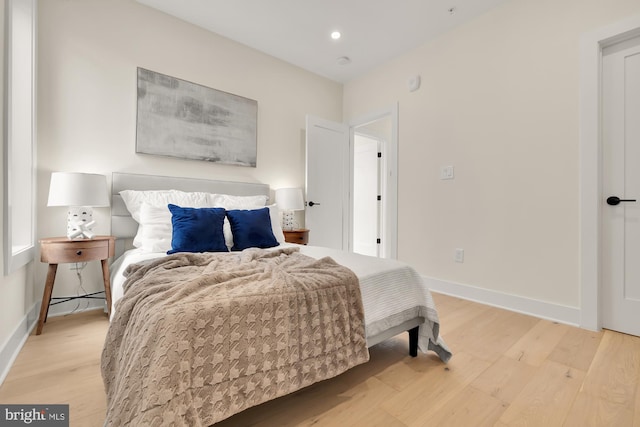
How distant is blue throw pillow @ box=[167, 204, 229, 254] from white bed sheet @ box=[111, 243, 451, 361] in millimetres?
400

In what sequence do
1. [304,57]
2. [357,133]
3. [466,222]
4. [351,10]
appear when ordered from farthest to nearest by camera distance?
1. [357,133]
2. [304,57]
3. [466,222]
4. [351,10]

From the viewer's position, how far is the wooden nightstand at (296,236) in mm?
3193

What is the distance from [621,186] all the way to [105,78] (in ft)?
13.8

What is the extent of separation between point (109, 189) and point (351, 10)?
2.76 meters

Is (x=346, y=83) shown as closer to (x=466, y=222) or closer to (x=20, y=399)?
(x=466, y=222)

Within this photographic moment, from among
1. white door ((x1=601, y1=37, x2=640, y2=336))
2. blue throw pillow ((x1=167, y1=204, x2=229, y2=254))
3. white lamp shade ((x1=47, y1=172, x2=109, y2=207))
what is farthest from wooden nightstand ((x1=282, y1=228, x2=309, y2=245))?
white door ((x1=601, y1=37, x2=640, y2=336))

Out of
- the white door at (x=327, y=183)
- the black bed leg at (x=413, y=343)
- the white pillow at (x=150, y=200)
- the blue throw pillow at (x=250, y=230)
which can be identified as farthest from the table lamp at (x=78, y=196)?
the black bed leg at (x=413, y=343)

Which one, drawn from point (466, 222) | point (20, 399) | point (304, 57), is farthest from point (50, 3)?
point (466, 222)

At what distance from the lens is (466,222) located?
9.54ft

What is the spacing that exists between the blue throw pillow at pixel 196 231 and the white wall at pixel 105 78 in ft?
3.19

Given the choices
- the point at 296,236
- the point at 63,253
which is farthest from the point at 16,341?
the point at 296,236

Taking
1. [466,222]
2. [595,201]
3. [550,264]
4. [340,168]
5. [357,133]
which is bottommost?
[550,264]

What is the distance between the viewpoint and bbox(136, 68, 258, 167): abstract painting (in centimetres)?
266

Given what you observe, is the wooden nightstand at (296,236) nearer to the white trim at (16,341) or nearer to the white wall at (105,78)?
the white wall at (105,78)
